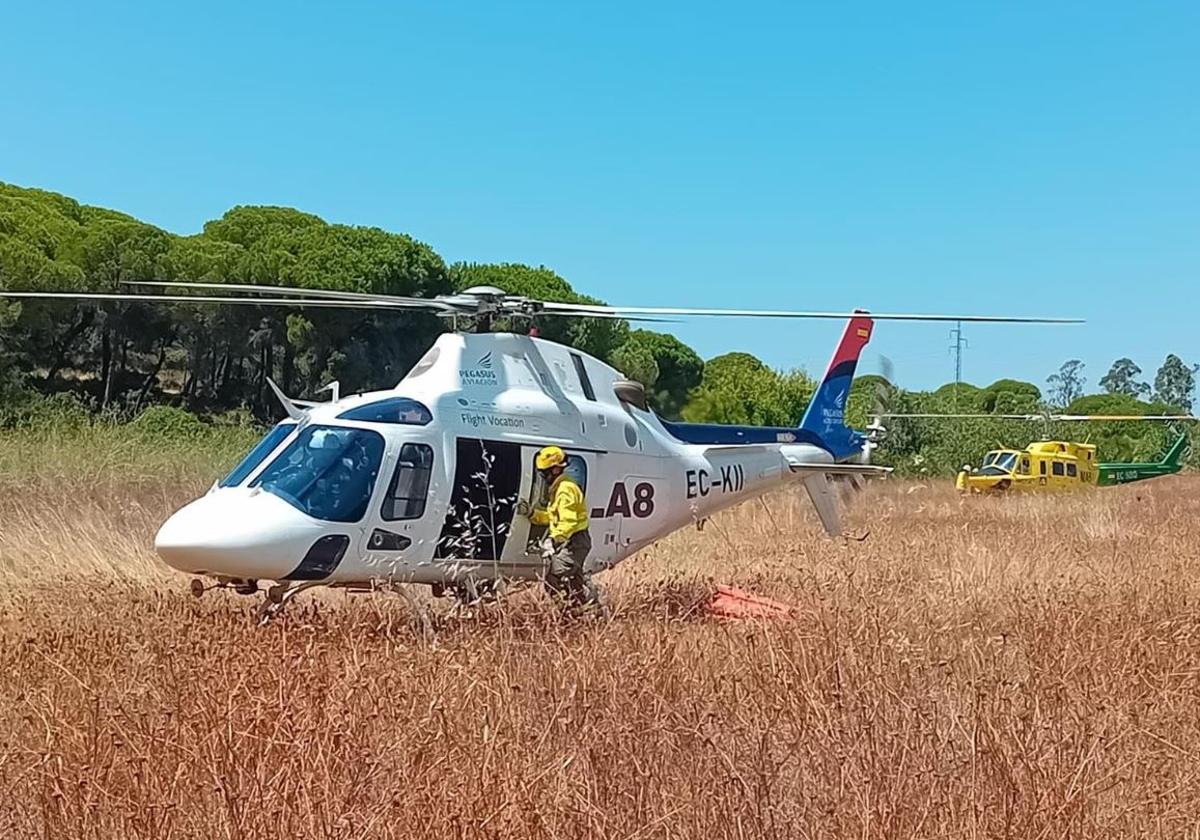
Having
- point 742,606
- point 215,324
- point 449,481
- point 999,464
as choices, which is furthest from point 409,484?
point 999,464

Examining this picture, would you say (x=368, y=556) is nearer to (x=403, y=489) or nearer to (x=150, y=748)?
(x=403, y=489)

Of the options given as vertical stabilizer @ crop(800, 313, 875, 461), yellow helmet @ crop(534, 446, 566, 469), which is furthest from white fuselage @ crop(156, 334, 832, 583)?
vertical stabilizer @ crop(800, 313, 875, 461)

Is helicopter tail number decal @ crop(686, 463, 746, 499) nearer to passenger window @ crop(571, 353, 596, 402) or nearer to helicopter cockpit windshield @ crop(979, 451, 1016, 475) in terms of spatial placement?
passenger window @ crop(571, 353, 596, 402)

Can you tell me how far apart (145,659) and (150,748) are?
1028mm

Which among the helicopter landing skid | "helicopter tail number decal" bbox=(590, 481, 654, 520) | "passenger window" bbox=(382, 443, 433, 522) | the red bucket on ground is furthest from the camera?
"helicopter tail number decal" bbox=(590, 481, 654, 520)

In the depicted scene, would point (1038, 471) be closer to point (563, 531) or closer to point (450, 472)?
point (563, 531)

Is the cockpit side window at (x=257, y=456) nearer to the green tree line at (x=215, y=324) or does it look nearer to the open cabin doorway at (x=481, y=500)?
the open cabin doorway at (x=481, y=500)

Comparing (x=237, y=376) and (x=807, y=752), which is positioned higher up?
(x=237, y=376)

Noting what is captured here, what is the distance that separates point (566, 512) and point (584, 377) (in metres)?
1.59

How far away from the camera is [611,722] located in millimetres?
3756

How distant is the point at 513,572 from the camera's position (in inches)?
328

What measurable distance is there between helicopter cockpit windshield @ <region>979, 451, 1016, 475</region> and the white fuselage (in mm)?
23232

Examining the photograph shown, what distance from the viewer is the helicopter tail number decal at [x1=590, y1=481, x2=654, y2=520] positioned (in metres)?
8.93

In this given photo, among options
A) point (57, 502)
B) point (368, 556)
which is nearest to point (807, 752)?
point (368, 556)
